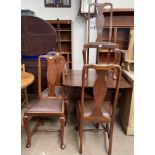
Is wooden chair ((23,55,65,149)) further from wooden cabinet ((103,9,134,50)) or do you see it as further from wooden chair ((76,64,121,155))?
wooden cabinet ((103,9,134,50))

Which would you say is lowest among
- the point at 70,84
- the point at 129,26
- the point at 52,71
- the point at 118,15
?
the point at 70,84

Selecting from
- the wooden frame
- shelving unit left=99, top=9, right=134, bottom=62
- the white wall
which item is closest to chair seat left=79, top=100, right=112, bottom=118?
shelving unit left=99, top=9, right=134, bottom=62

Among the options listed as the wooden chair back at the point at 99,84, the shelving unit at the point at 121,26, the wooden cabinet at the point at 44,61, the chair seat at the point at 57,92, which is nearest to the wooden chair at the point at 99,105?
the wooden chair back at the point at 99,84

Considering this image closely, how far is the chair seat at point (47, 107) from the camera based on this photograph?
1.77 meters

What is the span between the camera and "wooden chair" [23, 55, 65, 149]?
1.77 m

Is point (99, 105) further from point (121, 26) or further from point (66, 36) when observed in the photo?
point (66, 36)

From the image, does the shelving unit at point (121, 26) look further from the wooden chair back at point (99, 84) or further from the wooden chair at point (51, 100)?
the wooden chair back at point (99, 84)

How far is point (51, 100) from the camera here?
2.06m

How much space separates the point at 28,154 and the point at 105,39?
8.98 feet

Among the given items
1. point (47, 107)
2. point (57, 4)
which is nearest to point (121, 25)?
point (57, 4)

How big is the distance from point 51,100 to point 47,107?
22 cm
